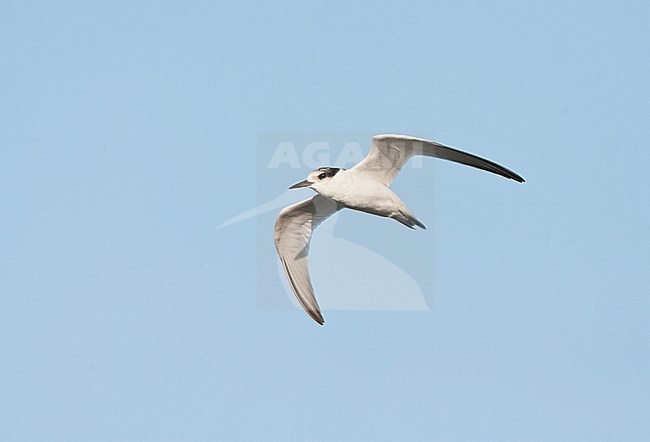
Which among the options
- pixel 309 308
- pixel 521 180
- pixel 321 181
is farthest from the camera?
pixel 309 308

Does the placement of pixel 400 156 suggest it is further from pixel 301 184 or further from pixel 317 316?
pixel 317 316

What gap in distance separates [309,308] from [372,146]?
4.38m

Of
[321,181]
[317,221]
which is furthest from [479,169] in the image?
[317,221]

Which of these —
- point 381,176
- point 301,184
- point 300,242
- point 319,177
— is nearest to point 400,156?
point 381,176

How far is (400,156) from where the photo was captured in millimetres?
20375

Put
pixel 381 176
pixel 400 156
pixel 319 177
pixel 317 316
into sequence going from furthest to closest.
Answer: pixel 317 316, pixel 381 176, pixel 400 156, pixel 319 177

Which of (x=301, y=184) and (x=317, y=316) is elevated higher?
(x=301, y=184)

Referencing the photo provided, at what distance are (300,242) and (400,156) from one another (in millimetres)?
3895

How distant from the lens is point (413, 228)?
20141 millimetres

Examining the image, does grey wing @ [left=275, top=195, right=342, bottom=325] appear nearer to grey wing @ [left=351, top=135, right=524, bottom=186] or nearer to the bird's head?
grey wing @ [left=351, top=135, right=524, bottom=186]

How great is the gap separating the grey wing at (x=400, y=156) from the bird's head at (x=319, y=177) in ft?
1.83

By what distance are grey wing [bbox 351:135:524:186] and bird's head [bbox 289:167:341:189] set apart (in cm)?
Answer: 56

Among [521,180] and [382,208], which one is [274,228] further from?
[521,180]

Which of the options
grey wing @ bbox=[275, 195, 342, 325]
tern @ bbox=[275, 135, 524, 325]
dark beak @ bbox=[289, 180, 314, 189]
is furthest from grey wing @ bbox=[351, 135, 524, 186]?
grey wing @ bbox=[275, 195, 342, 325]
